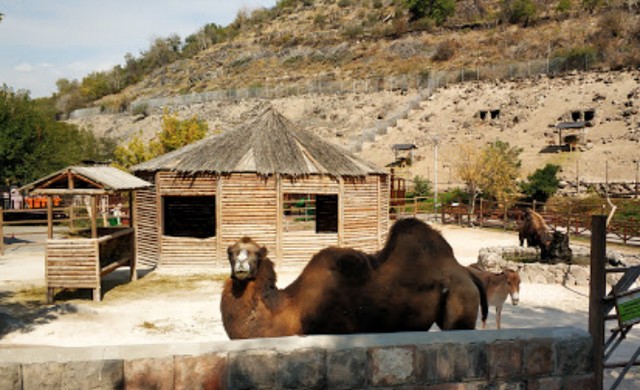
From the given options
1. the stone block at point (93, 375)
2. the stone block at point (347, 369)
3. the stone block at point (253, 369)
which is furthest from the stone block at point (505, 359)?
the stone block at point (93, 375)

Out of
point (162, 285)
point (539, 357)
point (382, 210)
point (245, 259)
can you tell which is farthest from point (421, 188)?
point (539, 357)

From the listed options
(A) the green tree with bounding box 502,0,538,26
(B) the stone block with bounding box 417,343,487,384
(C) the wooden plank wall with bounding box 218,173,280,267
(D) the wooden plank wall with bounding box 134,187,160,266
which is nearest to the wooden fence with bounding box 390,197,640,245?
(C) the wooden plank wall with bounding box 218,173,280,267

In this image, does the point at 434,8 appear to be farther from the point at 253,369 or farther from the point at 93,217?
the point at 253,369

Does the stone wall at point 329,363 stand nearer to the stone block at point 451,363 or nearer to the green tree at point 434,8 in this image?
the stone block at point 451,363

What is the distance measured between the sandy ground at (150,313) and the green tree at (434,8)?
7387 centimetres

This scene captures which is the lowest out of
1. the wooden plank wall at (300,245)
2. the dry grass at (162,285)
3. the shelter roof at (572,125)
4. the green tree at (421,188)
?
the dry grass at (162,285)

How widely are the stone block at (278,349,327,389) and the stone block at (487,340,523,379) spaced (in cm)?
140

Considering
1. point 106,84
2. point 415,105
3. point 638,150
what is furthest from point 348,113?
point 106,84

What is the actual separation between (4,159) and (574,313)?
3053 cm

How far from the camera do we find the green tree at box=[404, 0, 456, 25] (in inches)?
3068

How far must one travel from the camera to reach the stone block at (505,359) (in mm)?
3885

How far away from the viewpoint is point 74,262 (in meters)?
10.8

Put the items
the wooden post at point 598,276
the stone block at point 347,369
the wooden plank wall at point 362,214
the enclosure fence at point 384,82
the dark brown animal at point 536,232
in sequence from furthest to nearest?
the enclosure fence at point 384,82
the wooden plank wall at point 362,214
the dark brown animal at point 536,232
the wooden post at point 598,276
the stone block at point 347,369

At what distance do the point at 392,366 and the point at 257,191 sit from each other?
1162 centimetres
